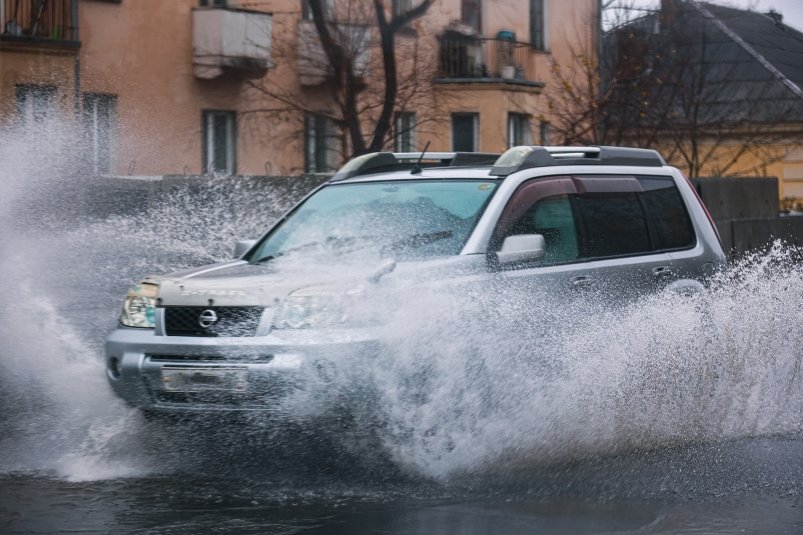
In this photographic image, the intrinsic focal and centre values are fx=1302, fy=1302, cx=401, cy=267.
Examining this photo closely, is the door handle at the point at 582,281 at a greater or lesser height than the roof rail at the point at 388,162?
lesser

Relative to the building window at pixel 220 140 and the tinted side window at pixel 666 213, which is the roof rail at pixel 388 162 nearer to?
the tinted side window at pixel 666 213

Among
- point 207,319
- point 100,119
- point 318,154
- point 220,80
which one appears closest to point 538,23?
point 318,154

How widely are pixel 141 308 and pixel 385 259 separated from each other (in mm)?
1310

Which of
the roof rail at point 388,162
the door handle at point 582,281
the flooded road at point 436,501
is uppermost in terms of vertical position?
the roof rail at point 388,162

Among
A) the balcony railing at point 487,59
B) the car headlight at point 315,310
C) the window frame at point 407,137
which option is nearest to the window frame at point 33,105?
the window frame at point 407,137

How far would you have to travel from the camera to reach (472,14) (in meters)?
30.5

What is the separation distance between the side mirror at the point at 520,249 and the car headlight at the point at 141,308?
184 cm

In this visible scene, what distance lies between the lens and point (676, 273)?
8.32 meters

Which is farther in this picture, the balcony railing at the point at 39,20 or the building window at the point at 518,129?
the building window at the point at 518,129

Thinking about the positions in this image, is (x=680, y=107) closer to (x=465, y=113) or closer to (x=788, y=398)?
(x=465, y=113)

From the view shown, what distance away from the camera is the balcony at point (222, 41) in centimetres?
2386

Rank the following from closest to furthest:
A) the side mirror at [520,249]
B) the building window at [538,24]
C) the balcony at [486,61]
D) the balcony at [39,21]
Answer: the side mirror at [520,249] < the balcony at [39,21] < the balcony at [486,61] < the building window at [538,24]

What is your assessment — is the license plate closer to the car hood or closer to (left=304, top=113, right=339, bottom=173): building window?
the car hood

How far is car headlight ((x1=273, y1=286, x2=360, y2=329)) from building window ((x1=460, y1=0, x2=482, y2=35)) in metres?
24.4
